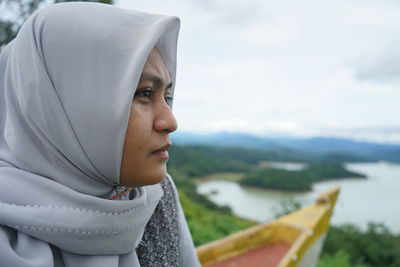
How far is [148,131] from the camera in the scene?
68 cm

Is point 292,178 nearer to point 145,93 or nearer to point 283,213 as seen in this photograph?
point 283,213

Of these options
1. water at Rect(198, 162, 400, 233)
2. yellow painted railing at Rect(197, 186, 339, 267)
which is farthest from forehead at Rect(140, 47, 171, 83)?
water at Rect(198, 162, 400, 233)

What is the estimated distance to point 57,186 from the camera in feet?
2.09

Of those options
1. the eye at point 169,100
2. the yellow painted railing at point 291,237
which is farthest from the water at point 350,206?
the eye at point 169,100

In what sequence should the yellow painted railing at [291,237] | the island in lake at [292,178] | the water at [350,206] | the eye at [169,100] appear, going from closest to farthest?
1. the eye at [169,100]
2. the yellow painted railing at [291,237]
3. the water at [350,206]
4. the island in lake at [292,178]

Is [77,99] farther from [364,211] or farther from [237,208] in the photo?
[364,211]

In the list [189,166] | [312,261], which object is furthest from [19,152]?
[189,166]

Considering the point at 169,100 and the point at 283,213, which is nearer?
the point at 169,100

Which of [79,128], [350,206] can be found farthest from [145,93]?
[350,206]

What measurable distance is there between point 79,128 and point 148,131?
165 millimetres

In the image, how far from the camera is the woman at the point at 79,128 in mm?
618

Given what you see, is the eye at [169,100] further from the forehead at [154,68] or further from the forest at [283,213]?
the forest at [283,213]

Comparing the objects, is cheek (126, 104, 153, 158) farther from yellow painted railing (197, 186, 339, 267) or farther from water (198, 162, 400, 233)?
water (198, 162, 400, 233)

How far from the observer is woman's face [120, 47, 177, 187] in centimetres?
67
